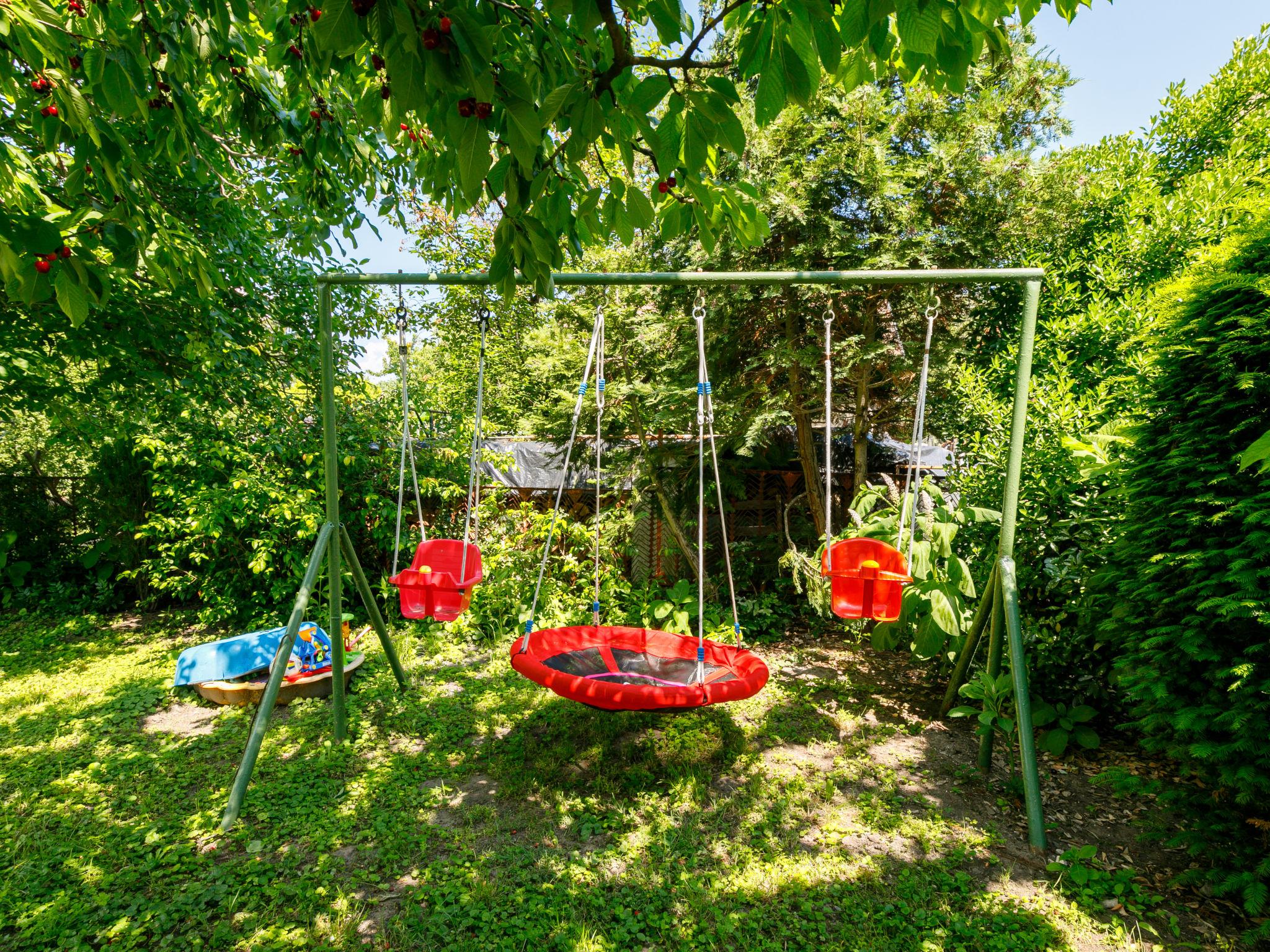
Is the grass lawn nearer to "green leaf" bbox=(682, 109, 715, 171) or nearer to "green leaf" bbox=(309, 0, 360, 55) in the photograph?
"green leaf" bbox=(682, 109, 715, 171)

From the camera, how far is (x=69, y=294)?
1308mm

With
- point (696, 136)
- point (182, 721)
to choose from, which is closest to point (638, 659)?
point (182, 721)

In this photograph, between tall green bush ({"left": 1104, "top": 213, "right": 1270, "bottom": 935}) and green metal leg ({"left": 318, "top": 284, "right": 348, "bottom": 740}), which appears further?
green metal leg ({"left": 318, "top": 284, "right": 348, "bottom": 740})

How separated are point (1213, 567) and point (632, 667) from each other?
2.58 m

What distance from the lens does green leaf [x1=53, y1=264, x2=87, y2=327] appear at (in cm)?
130

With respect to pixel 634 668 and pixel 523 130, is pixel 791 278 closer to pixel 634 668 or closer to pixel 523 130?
pixel 523 130

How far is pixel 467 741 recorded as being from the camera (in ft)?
11.2

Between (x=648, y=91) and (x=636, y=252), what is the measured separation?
200 inches

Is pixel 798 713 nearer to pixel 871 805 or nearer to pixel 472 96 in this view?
pixel 871 805

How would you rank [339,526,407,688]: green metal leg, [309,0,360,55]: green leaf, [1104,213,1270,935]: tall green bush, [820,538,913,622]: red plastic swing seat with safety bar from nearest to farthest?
[309,0,360,55]: green leaf < [1104,213,1270,935]: tall green bush < [820,538,913,622]: red plastic swing seat with safety bar < [339,526,407,688]: green metal leg

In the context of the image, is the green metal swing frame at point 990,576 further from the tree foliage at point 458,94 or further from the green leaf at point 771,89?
the green leaf at point 771,89

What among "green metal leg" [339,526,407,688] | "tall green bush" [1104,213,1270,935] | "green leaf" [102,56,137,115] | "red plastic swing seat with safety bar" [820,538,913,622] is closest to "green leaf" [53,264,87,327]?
"green leaf" [102,56,137,115]

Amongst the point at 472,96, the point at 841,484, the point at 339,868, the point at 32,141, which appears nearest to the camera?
the point at 472,96

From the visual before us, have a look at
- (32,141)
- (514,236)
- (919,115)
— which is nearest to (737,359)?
(919,115)
